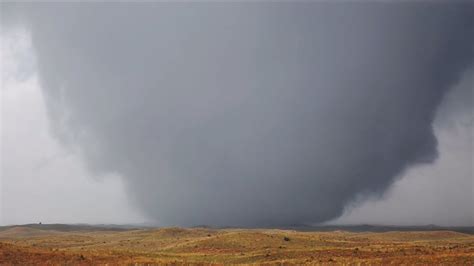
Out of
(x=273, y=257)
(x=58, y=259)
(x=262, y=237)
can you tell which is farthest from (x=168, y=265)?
(x=262, y=237)

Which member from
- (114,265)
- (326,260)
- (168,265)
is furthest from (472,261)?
(114,265)

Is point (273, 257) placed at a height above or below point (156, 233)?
below

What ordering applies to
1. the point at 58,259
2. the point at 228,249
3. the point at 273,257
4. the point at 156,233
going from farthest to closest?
1. the point at 156,233
2. the point at 228,249
3. the point at 273,257
4. the point at 58,259

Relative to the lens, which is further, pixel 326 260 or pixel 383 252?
pixel 383 252

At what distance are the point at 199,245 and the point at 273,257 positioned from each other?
2884 centimetres

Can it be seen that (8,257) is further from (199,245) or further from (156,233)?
(156,233)

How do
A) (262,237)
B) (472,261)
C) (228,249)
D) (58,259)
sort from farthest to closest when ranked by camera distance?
1. (262,237)
2. (228,249)
3. (58,259)
4. (472,261)

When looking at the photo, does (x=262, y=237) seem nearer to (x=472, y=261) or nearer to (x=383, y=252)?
(x=383, y=252)

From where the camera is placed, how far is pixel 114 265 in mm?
56281

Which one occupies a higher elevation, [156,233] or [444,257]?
[156,233]

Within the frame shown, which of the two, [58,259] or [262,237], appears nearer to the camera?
[58,259]

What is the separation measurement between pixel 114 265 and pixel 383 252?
40198mm

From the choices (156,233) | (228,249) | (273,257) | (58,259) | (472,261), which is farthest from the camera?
(156,233)

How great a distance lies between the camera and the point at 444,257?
58750mm
